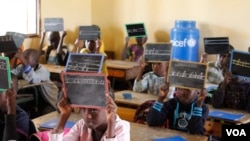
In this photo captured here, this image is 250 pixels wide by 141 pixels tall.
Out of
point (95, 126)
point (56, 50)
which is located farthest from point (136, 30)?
point (95, 126)

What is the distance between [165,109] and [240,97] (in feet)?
3.24

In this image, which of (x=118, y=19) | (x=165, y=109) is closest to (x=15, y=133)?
(x=165, y=109)

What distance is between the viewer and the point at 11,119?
74.5 inches

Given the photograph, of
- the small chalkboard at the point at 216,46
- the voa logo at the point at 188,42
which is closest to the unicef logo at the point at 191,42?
the voa logo at the point at 188,42

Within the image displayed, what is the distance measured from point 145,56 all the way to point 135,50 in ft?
10.3

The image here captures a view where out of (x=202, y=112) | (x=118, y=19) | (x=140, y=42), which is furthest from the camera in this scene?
(x=118, y=19)

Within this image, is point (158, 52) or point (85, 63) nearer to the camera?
point (85, 63)

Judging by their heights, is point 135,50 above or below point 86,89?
below

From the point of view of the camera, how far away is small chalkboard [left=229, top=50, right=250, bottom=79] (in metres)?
2.93

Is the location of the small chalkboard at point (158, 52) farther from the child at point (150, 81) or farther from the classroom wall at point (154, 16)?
the classroom wall at point (154, 16)

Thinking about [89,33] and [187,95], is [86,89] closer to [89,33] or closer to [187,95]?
[187,95]

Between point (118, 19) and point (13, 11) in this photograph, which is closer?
point (13, 11)

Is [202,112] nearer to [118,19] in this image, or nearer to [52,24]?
[52,24]

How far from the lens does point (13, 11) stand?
232 inches
